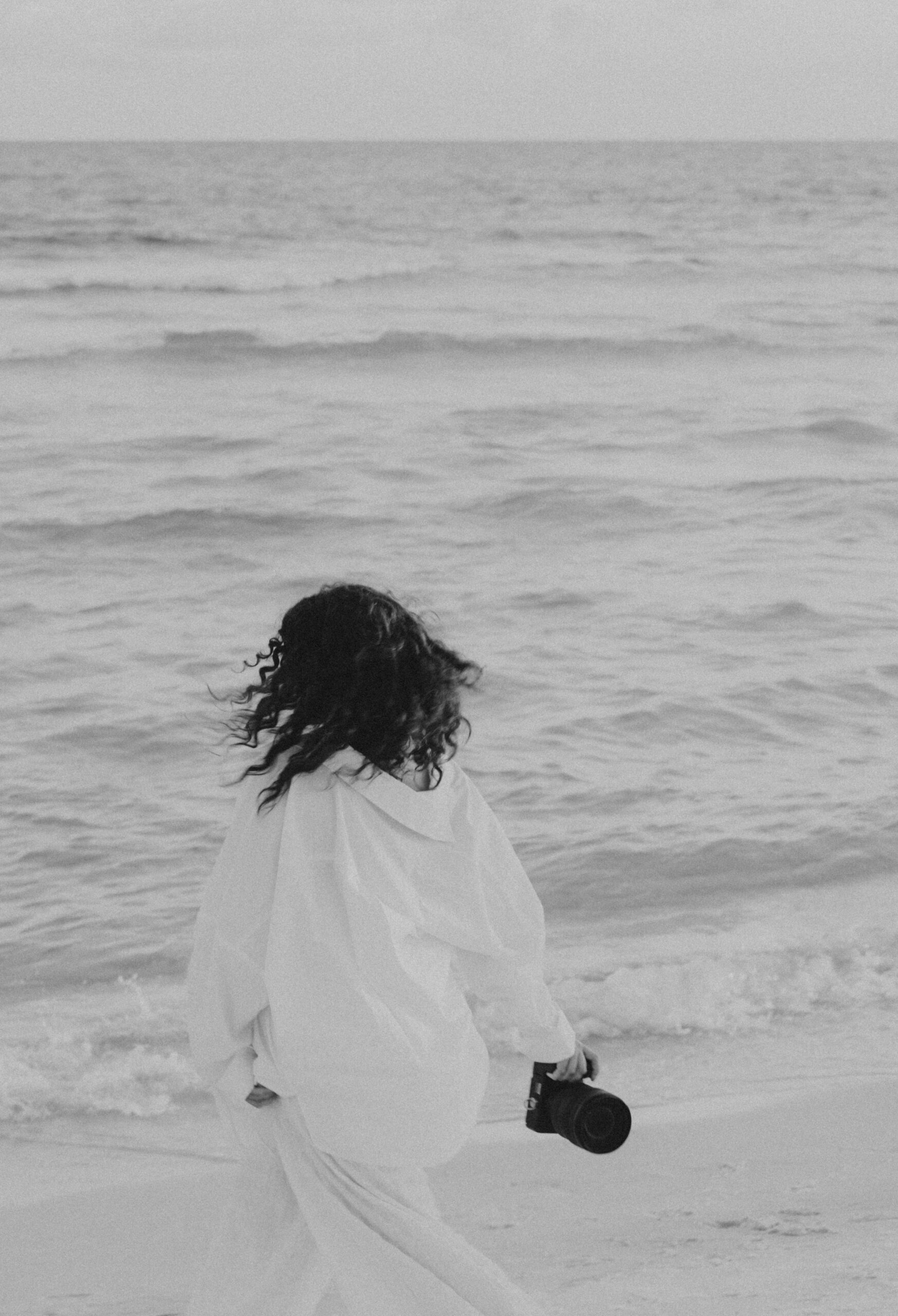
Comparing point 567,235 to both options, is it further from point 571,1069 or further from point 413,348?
point 571,1069

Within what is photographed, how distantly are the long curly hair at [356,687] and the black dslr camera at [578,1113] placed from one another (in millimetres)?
485

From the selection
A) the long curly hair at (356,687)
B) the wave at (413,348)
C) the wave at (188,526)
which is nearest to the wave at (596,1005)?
the long curly hair at (356,687)

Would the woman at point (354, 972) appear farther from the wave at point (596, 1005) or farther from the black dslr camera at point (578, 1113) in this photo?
the wave at point (596, 1005)

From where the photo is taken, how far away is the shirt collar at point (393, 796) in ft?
7.00

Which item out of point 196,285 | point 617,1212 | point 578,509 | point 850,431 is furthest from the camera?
point 196,285

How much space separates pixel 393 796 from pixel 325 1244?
602 mm

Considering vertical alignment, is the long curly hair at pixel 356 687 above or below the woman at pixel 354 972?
above

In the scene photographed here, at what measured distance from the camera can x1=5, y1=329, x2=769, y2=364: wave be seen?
806 inches

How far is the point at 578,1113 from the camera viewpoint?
87.0 inches

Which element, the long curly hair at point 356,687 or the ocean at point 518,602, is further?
the ocean at point 518,602

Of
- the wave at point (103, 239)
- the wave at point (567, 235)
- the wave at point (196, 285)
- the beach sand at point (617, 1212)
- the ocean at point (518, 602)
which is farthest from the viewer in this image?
the wave at point (567, 235)

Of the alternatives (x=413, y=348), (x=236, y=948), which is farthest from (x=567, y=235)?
(x=236, y=948)

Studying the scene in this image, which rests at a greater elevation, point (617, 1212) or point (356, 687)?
point (356, 687)

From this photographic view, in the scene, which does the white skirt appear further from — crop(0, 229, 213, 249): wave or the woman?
crop(0, 229, 213, 249): wave
